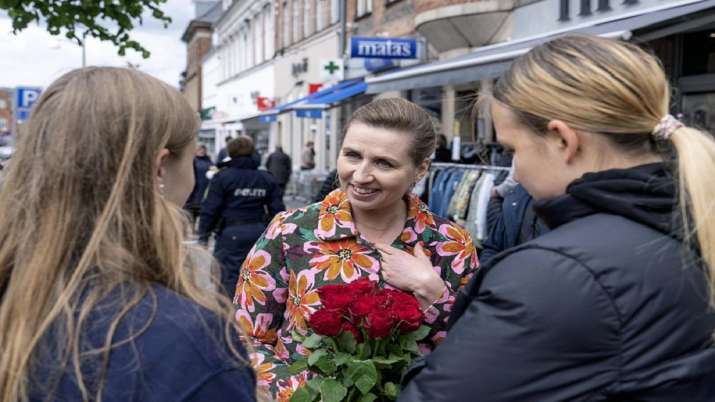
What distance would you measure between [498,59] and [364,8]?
14934mm

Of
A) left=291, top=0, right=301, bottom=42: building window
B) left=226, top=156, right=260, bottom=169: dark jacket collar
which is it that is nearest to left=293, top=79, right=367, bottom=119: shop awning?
left=226, top=156, right=260, bottom=169: dark jacket collar

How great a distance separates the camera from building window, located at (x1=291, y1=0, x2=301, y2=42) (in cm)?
3156

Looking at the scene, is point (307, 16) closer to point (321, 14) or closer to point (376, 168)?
point (321, 14)

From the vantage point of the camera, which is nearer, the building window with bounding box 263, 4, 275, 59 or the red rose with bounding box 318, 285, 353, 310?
the red rose with bounding box 318, 285, 353, 310

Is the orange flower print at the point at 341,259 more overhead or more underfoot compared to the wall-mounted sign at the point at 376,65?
more underfoot

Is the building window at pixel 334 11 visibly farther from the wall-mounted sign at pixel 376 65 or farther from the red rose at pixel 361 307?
the red rose at pixel 361 307

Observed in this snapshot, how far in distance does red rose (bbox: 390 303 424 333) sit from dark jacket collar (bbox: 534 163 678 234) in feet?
1.78

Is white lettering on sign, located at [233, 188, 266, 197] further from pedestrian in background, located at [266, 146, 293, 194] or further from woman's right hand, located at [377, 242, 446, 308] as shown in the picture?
pedestrian in background, located at [266, 146, 293, 194]

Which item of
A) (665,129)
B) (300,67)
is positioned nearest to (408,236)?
(665,129)

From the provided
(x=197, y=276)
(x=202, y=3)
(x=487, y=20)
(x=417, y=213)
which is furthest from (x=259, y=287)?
(x=202, y=3)

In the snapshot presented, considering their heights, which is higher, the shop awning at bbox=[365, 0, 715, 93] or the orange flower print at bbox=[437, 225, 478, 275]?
the shop awning at bbox=[365, 0, 715, 93]

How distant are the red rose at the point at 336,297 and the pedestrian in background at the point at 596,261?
1.37ft

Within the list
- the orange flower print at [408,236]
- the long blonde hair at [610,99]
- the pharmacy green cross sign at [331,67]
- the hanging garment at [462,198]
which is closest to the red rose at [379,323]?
the long blonde hair at [610,99]

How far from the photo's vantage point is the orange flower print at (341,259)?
8.21 feet
